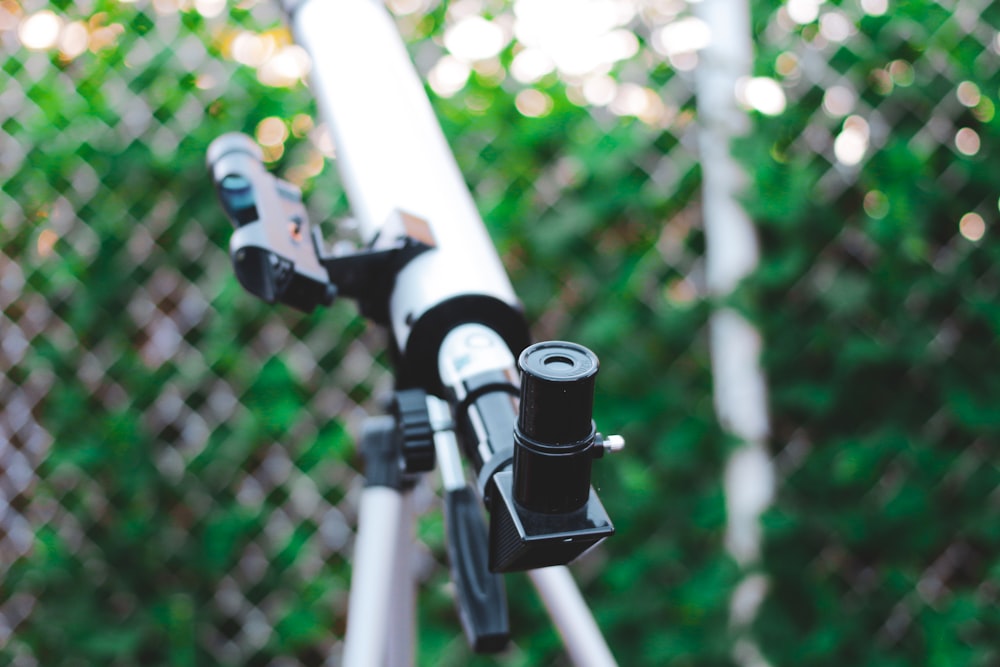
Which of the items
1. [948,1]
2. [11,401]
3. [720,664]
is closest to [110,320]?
[11,401]

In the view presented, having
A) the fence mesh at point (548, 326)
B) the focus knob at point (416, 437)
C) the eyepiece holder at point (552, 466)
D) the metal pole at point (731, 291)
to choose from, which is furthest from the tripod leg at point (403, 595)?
the metal pole at point (731, 291)

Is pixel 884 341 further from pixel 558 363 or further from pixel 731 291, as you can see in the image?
pixel 558 363

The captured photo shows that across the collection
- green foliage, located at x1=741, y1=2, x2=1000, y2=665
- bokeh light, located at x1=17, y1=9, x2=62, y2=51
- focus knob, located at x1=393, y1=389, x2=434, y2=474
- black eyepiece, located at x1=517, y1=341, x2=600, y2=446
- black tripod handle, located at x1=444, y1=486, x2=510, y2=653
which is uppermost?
black eyepiece, located at x1=517, y1=341, x2=600, y2=446

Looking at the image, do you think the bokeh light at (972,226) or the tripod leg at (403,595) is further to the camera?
the bokeh light at (972,226)

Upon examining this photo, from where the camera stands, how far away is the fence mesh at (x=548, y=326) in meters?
1.22

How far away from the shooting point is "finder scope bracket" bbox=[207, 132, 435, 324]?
0.56 m

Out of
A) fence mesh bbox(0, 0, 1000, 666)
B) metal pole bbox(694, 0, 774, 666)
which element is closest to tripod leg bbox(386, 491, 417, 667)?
fence mesh bbox(0, 0, 1000, 666)

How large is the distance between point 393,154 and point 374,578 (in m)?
0.36

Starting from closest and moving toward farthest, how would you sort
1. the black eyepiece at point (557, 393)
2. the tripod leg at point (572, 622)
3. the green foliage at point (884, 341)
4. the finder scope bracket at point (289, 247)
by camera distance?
the black eyepiece at point (557, 393)
the finder scope bracket at point (289, 247)
the tripod leg at point (572, 622)
the green foliage at point (884, 341)

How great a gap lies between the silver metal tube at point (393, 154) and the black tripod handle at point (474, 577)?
13cm

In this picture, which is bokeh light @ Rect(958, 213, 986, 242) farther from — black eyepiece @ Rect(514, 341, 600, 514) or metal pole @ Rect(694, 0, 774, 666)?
black eyepiece @ Rect(514, 341, 600, 514)

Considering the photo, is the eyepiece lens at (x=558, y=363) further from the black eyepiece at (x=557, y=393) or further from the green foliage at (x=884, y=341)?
the green foliage at (x=884, y=341)

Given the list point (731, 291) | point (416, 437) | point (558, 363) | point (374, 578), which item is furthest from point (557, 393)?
point (731, 291)

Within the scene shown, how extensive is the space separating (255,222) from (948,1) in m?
1.15
